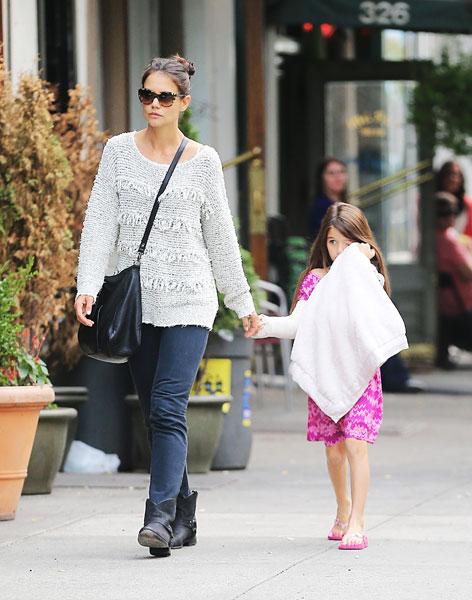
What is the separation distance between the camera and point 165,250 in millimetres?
6215

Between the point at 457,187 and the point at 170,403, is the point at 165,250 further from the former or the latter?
the point at 457,187

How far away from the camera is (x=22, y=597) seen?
5492mm

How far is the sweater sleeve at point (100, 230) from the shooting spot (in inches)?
245

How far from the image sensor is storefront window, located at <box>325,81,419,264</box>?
53.8ft

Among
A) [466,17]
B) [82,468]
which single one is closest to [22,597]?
[82,468]

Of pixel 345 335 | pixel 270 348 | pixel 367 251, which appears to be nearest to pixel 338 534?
pixel 345 335

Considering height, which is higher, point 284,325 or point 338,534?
point 284,325

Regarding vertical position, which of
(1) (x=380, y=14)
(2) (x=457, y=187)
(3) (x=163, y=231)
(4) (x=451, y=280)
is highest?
(1) (x=380, y=14)

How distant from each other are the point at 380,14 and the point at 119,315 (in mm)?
8602

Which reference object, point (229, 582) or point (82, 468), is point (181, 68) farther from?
point (82, 468)

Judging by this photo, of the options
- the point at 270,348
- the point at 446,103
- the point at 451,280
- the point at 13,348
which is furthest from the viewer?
the point at 451,280

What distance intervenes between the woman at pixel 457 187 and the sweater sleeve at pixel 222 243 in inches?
406

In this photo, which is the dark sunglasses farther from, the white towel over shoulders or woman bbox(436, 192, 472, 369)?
woman bbox(436, 192, 472, 369)

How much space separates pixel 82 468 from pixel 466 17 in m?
7.04
